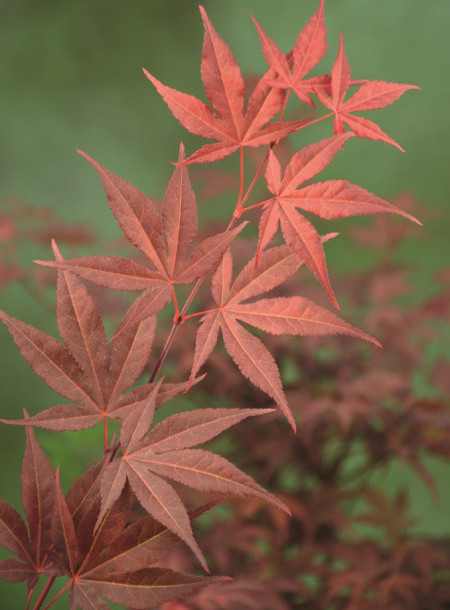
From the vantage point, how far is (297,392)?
98cm

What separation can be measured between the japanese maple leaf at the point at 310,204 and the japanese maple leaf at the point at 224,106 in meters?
0.02

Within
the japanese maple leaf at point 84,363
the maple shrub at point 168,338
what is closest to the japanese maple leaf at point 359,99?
the maple shrub at point 168,338

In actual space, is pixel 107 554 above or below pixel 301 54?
below

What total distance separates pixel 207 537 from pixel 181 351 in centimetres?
28

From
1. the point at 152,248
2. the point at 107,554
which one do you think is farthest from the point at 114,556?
the point at 152,248

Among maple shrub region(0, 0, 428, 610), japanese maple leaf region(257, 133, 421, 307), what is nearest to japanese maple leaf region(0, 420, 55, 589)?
maple shrub region(0, 0, 428, 610)

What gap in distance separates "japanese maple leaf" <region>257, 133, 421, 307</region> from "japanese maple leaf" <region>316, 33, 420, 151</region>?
0.05 ft

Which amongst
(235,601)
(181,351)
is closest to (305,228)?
(235,601)

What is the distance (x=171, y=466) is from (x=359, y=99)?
159 mm

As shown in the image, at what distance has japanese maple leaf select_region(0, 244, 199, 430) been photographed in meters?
0.24

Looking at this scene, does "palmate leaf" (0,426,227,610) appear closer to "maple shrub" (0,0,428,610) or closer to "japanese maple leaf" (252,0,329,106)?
"maple shrub" (0,0,428,610)

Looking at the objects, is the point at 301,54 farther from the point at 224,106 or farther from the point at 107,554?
the point at 107,554

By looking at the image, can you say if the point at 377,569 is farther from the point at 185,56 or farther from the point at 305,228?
the point at 185,56

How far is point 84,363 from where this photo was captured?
0.25m
